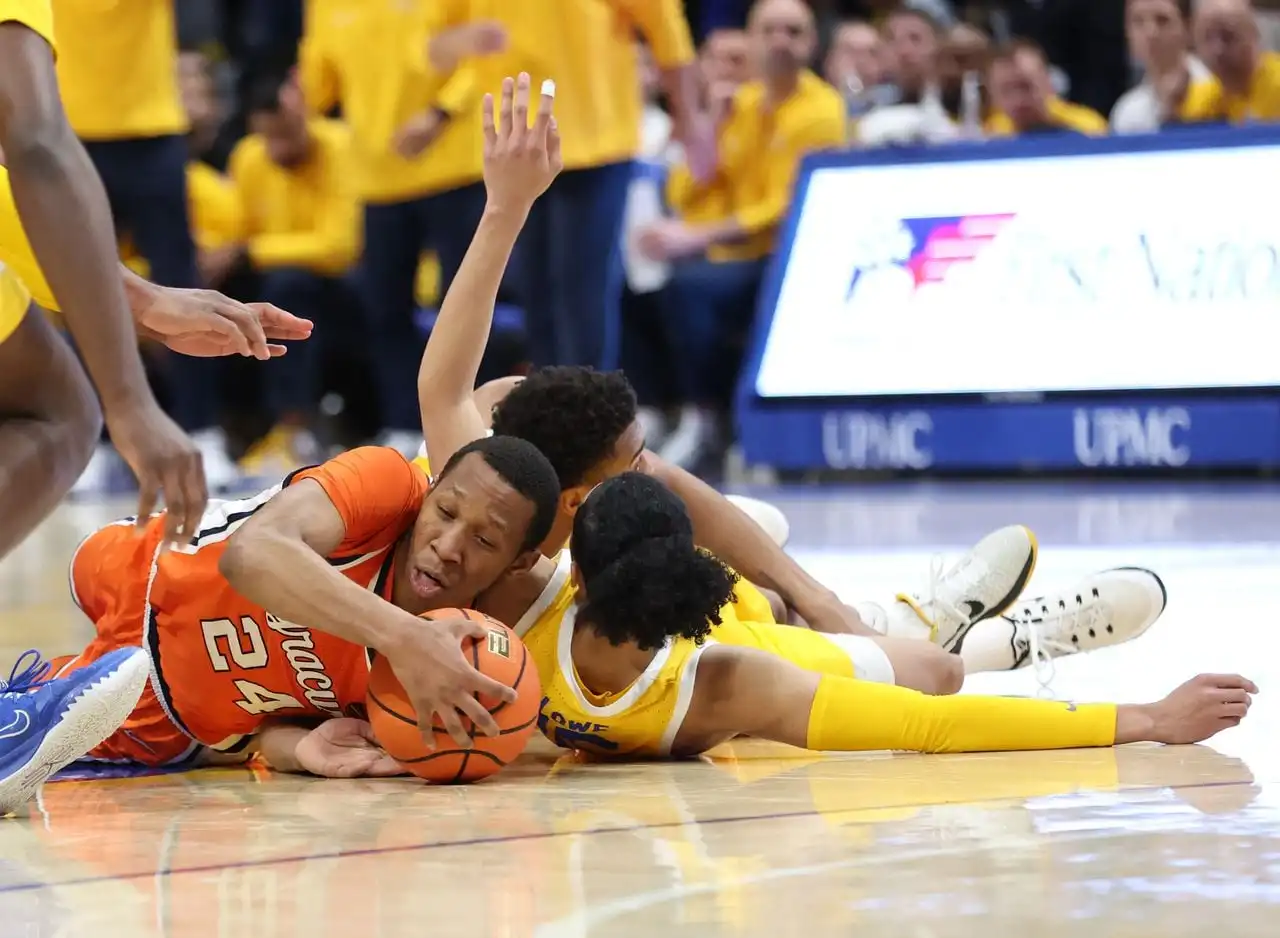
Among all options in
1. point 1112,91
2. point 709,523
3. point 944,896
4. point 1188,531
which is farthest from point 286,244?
point 944,896

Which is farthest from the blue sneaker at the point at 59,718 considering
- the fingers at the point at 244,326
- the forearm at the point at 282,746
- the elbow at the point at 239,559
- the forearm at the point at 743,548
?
the forearm at the point at 743,548

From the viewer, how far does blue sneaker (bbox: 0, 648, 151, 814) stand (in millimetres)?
2820

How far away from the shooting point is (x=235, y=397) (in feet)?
37.2

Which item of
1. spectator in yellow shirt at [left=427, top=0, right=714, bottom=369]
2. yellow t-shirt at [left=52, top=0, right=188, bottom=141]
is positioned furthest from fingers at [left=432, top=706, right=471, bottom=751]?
yellow t-shirt at [left=52, top=0, right=188, bottom=141]

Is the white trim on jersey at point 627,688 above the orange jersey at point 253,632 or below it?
below

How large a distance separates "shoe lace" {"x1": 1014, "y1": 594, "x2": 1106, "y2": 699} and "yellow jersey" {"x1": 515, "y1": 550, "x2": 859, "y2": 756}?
969mm

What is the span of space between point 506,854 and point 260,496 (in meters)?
1.19

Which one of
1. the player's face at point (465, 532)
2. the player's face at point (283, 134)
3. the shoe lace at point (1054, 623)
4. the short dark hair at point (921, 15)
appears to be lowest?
the player's face at point (283, 134)

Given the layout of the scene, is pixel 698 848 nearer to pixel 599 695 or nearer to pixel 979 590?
pixel 599 695

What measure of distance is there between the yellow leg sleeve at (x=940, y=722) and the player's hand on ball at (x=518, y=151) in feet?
3.57

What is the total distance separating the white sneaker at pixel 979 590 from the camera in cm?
411

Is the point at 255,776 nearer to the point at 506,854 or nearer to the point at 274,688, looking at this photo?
the point at 274,688

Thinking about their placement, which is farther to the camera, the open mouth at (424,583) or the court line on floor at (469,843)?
the open mouth at (424,583)

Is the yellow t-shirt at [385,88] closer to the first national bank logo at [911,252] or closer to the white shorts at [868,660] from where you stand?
the first national bank logo at [911,252]
